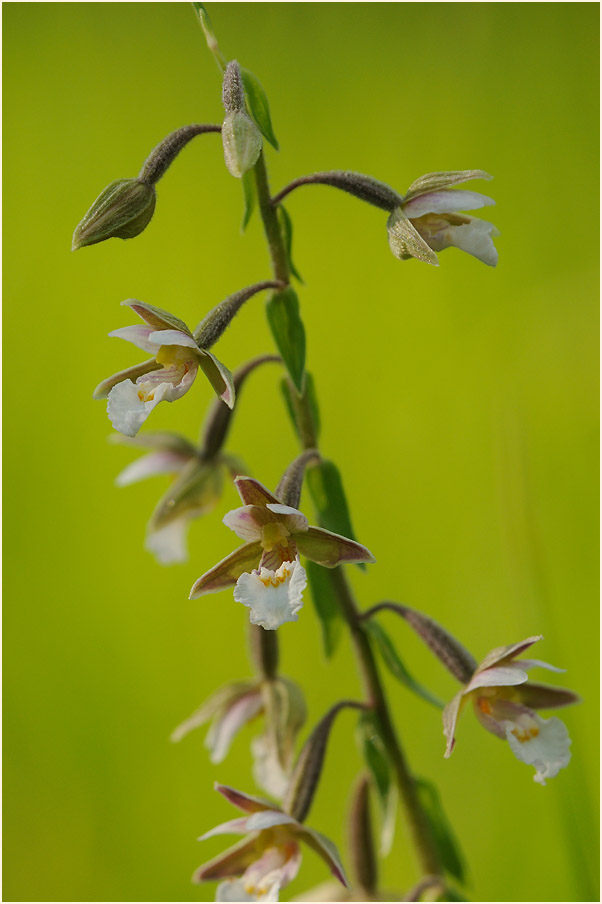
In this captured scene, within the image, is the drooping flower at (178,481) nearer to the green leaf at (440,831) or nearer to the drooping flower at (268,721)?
the drooping flower at (268,721)

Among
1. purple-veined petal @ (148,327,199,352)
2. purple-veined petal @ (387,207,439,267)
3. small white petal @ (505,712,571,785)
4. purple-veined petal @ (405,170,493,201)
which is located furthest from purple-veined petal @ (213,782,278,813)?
purple-veined petal @ (405,170,493,201)

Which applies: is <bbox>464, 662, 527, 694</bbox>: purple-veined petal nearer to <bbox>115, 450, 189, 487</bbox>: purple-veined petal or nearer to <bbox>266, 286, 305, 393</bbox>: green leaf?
<bbox>266, 286, 305, 393</bbox>: green leaf

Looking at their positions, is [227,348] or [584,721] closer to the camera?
[584,721]

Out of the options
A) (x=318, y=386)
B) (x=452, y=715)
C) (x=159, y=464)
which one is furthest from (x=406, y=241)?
(x=318, y=386)

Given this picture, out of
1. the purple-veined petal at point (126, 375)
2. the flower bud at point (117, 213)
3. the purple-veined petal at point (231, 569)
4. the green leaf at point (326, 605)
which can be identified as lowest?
the green leaf at point (326, 605)

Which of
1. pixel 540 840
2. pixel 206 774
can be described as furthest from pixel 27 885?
pixel 540 840

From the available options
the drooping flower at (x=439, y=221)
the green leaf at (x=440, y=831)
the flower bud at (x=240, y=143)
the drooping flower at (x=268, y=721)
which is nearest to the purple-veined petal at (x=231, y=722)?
the drooping flower at (x=268, y=721)

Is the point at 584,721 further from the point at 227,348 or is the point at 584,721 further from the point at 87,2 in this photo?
the point at 87,2
